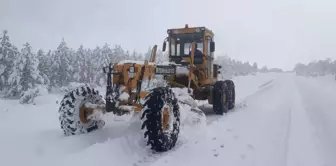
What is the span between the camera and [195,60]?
1021 cm

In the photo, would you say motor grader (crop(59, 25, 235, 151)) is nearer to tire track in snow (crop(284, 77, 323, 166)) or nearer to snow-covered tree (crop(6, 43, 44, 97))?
tire track in snow (crop(284, 77, 323, 166))

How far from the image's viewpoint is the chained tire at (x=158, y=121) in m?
5.42

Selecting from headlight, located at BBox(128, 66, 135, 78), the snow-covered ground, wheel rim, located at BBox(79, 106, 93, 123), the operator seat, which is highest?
the operator seat

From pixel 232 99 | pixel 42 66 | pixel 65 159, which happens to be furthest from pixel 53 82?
pixel 65 159

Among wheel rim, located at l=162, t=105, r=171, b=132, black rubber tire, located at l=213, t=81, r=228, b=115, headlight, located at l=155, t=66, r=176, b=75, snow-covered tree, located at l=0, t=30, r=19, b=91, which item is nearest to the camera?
wheel rim, located at l=162, t=105, r=171, b=132

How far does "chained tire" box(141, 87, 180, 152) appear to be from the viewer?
542 cm

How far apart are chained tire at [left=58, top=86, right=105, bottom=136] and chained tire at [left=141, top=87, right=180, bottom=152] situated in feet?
5.66

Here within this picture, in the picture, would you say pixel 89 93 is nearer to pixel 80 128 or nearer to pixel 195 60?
pixel 80 128

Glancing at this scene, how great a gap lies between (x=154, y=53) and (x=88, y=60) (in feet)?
194

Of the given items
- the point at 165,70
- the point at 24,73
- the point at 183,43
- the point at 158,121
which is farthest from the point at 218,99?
the point at 24,73

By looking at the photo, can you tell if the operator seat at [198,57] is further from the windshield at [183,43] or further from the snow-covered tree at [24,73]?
the snow-covered tree at [24,73]

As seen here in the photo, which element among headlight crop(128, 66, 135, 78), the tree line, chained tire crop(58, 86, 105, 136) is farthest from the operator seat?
the tree line

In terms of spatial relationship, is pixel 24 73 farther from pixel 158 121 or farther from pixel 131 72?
pixel 158 121

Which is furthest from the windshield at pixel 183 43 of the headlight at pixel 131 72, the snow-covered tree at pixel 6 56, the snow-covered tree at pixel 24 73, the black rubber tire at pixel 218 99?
the snow-covered tree at pixel 6 56
